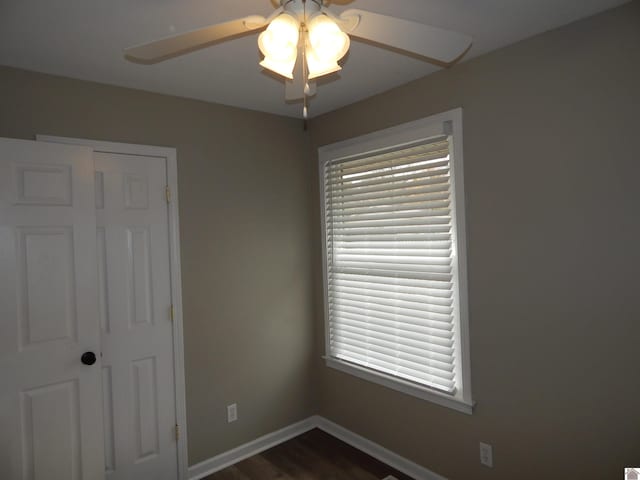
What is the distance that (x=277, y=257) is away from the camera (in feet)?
10.6

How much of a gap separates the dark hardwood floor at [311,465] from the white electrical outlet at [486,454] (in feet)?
1.85

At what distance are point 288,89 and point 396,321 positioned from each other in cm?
171

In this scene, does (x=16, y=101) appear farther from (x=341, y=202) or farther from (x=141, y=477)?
(x=141, y=477)

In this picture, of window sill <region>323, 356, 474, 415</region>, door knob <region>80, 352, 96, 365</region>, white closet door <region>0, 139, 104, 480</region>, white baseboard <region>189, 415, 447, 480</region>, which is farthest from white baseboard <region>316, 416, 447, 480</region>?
door knob <region>80, 352, 96, 365</region>

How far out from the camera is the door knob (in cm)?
219

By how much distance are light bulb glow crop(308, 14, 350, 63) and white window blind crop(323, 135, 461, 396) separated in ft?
4.47

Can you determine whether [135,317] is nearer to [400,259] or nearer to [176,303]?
[176,303]

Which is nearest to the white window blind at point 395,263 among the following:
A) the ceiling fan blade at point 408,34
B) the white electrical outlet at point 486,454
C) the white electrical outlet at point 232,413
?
the white electrical outlet at point 486,454

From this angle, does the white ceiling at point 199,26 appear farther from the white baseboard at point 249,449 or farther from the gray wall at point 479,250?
the white baseboard at point 249,449

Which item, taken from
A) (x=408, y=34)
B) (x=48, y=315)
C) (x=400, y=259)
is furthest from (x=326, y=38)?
(x=48, y=315)

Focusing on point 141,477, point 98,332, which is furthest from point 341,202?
point 141,477

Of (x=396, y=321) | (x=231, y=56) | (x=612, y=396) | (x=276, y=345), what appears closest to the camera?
(x=612, y=396)

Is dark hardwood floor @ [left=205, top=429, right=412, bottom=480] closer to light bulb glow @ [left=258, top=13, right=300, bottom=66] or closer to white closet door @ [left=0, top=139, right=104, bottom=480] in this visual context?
white closet door @ [left=0, top=139, right=104, bottom=480]

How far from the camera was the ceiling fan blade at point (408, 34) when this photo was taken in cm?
125
